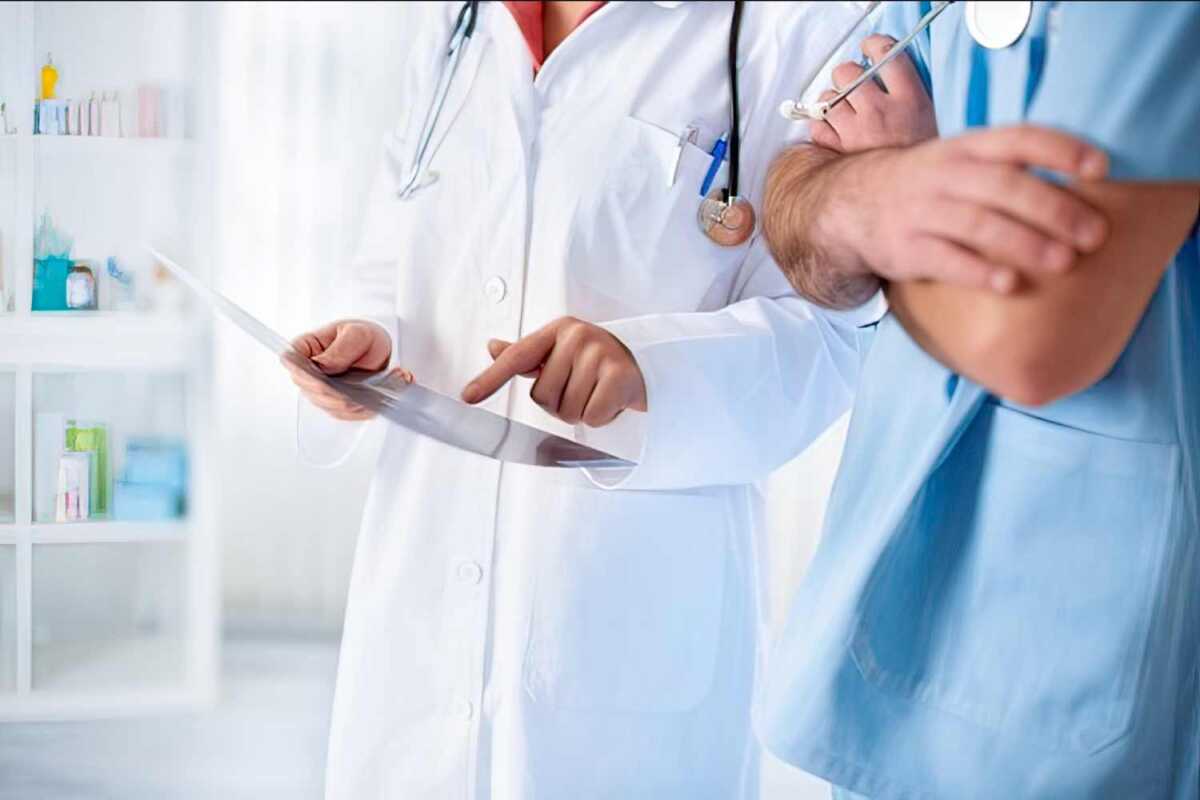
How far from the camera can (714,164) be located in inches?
37.3

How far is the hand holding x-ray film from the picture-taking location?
727mm

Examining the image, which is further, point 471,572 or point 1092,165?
point 471,572

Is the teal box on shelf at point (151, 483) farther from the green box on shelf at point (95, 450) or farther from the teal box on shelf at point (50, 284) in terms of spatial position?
the teal box on shelf at point (50, 284)

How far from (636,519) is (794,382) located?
0.50ft

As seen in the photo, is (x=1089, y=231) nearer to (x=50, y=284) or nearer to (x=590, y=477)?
(x=590, y=477)

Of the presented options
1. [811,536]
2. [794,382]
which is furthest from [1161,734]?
[811,536]

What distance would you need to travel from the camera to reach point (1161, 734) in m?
0.60

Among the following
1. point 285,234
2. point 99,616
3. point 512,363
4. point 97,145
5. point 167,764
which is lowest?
point 167,764

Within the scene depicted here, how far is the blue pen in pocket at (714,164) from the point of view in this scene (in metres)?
0.94

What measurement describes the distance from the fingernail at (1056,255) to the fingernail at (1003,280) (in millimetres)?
13

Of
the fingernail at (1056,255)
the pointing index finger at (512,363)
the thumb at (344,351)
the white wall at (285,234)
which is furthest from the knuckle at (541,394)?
the white wall at (285,234)

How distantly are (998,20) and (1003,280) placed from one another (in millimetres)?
128

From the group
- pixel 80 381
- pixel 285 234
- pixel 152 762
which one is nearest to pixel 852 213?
pixel 80 381

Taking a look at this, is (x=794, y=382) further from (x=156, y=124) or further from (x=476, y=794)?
(x=156, y=124)
